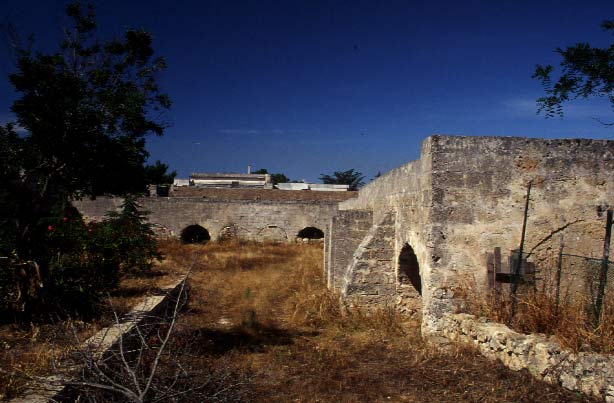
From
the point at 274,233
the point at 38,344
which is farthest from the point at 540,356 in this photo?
the point at 274,233

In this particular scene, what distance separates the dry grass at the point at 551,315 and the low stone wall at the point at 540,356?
15cm

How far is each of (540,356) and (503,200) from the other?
2.38 m

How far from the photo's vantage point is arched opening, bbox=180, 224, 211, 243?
25047 millimetres

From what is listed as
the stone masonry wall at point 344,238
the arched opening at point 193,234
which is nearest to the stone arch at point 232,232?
the arched opening at point 193,234

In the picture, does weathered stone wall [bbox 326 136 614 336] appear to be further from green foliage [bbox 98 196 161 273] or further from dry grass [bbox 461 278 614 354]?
green foliage [bbox 98 196 161 273]

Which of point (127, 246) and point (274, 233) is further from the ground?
point (127, 246)

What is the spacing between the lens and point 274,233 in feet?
81.6

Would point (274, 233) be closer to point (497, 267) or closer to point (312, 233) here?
point (312, 233)

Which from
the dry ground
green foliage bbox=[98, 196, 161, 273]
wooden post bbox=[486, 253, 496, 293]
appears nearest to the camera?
the dry ground

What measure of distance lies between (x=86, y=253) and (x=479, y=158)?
7761 mm

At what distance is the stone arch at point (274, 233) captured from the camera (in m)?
24.8

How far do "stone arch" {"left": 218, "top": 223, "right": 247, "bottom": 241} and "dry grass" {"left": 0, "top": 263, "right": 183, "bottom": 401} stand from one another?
16397mm

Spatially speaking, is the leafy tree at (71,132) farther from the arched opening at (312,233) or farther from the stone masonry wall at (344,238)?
the arched opening at (312,233)

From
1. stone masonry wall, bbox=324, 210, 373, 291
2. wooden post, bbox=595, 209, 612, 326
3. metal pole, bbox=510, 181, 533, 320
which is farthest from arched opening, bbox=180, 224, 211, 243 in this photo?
wooden post, bbox=595, 209, 612, 326
